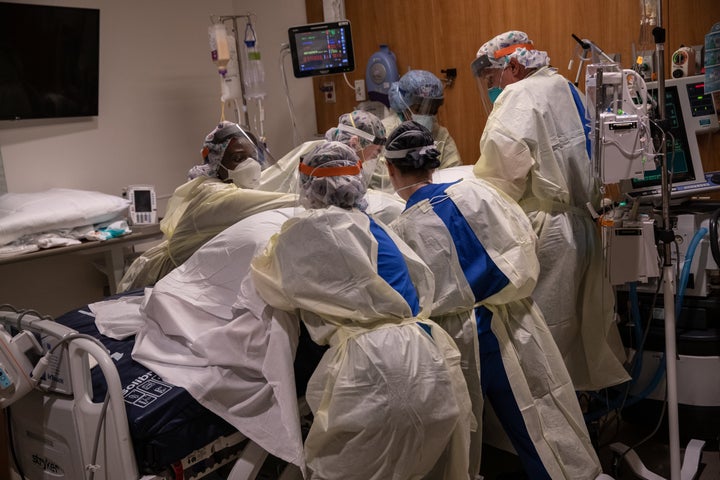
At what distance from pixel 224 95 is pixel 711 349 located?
10.2 ft

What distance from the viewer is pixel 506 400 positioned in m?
2.13

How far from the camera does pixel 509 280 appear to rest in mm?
2061

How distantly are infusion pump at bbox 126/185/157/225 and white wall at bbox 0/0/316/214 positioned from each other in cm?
35

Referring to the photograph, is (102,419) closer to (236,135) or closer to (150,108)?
(236,135)

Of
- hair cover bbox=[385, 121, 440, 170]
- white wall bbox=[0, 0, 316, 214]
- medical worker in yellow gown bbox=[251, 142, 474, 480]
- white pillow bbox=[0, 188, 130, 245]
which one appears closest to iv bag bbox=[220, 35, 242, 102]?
white wall bbox=[0, 0, 316, 214]

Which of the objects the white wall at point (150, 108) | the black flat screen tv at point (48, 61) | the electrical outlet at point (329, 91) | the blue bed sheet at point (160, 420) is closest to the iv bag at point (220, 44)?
the white wall at point (150, 108)

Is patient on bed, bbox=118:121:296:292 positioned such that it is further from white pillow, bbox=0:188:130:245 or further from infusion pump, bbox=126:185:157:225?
infusion pump, bbox=126:185:157:225

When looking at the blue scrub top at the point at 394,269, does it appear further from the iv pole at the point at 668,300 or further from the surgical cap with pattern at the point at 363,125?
the surgical cap with pattern at the point at 363,125

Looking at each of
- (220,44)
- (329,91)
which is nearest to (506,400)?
(220,44)

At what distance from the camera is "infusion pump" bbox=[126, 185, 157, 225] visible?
13.1 ft

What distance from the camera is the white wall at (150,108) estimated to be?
3.97 metres

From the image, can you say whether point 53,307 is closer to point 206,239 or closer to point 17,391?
point 206,239

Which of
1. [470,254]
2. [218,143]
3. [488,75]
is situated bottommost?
[470,254]

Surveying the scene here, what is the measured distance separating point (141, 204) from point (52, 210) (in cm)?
65
